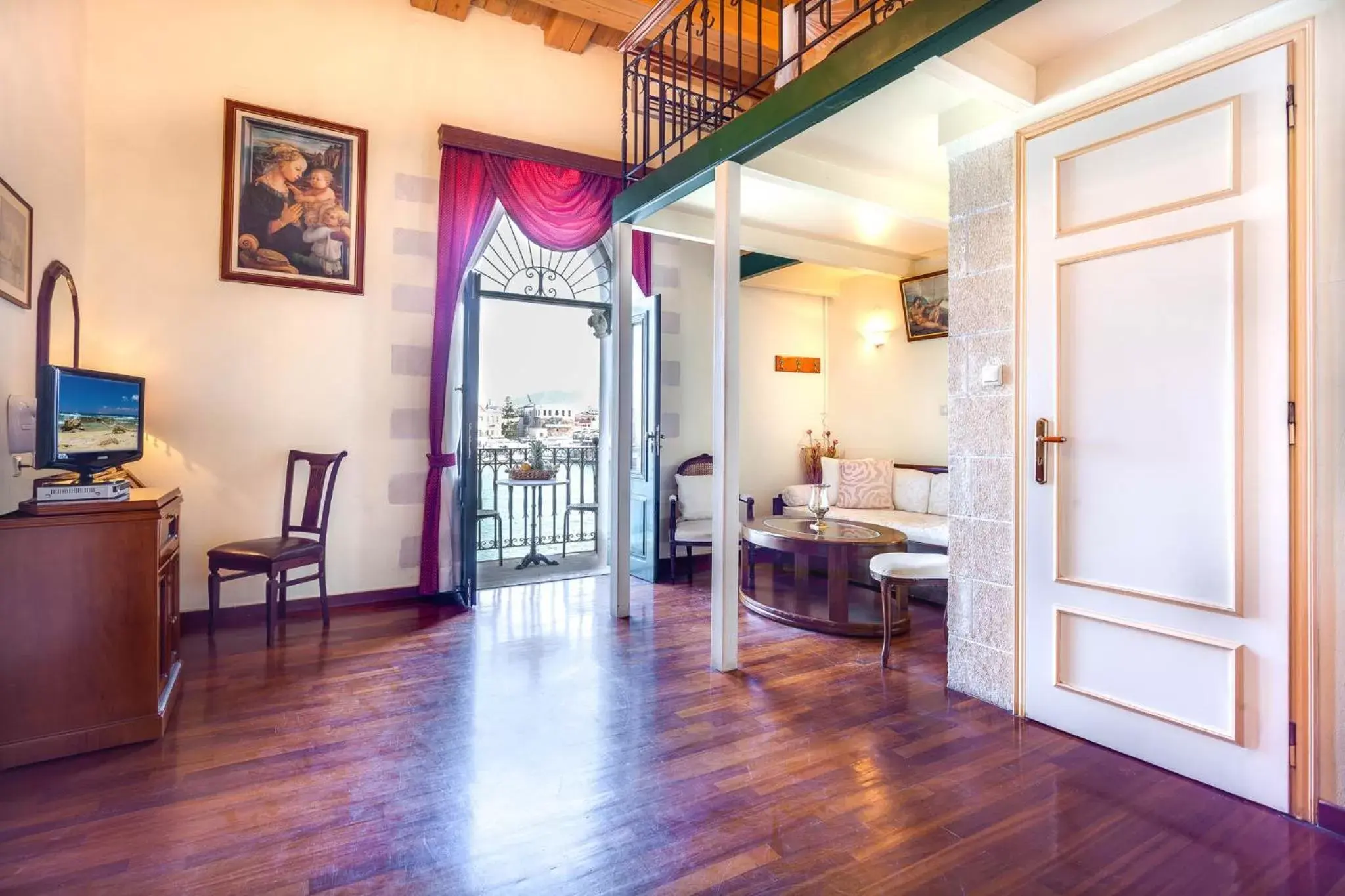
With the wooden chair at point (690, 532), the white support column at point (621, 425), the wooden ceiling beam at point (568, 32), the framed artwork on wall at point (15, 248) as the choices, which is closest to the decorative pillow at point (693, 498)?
the wooden chair at point (690, 532)

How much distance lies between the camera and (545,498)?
788 cm

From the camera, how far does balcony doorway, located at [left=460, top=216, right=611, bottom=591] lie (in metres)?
5.23

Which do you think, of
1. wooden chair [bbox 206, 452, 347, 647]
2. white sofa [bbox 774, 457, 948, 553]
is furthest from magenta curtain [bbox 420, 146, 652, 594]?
white sofa [bbox 774, 457, 948, 553]

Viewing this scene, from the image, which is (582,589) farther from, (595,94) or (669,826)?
(595,94)

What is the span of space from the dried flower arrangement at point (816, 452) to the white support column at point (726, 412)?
334 cm

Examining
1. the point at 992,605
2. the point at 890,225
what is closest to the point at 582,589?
the point at 992,605

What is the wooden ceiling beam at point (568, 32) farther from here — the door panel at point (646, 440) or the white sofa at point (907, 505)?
the white sofa at point (907, 505)

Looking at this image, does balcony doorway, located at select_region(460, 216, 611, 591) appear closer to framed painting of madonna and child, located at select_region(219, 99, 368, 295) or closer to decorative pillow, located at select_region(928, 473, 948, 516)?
framed painting of madonna and child, located at select_region(219, 99, 368, 295)

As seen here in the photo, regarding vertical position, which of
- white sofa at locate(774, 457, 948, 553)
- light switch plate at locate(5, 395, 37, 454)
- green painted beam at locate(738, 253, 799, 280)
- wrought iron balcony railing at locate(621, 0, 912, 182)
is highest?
wrought iron balcony railing at locate(621, 0, 912, 182)

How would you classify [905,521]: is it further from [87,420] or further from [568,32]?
[87,420]

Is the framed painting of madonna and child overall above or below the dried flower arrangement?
above

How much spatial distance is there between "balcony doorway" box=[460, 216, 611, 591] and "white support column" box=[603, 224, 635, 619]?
105cm

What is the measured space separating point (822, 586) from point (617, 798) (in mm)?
3386

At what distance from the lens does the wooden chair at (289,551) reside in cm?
376
